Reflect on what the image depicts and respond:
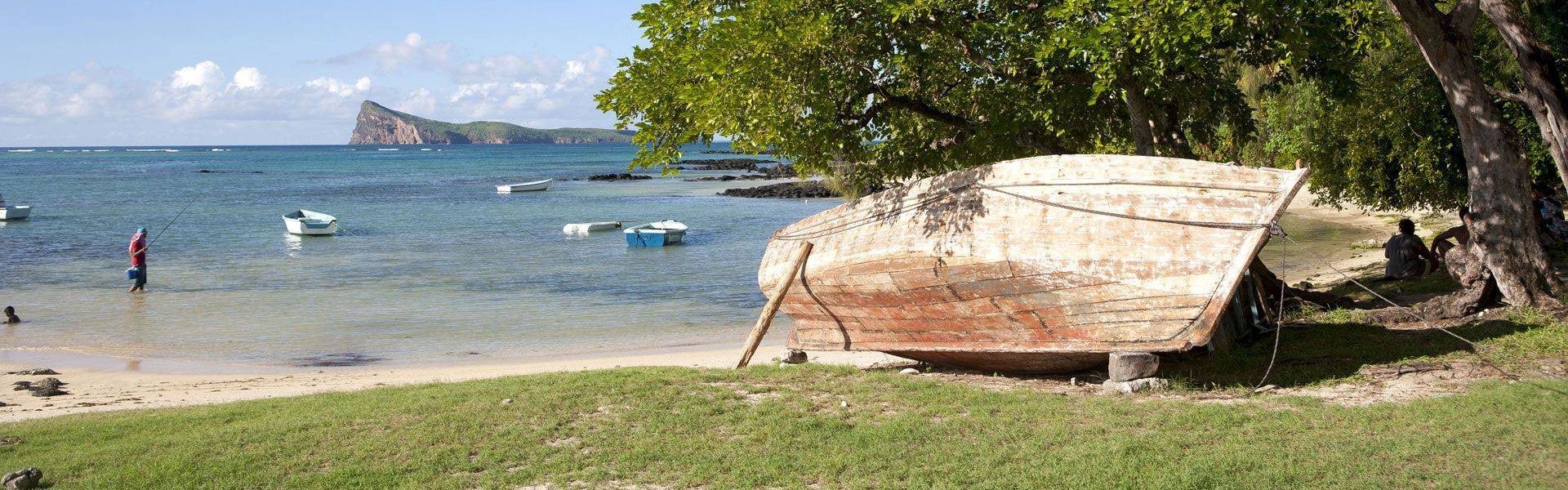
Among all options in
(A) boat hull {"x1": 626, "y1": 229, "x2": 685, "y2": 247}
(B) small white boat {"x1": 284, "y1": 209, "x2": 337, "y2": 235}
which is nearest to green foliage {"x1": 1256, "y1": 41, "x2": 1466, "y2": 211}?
(A) boat hull {"x1": 626, "y1": 229, "x2": 685, "y2": 247}

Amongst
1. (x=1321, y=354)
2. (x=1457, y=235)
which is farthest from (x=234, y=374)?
(x=1457, y=235)

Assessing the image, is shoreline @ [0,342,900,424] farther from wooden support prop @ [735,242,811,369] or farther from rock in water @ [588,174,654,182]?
rock in water @ [588,174,654,182]

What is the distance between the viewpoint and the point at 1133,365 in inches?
331

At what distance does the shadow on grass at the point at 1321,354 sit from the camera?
8.73 meters

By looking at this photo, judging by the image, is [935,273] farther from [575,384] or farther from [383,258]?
[383,258]

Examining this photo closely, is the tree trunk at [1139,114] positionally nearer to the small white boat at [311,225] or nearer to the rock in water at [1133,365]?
the rock in water at [1133,365]

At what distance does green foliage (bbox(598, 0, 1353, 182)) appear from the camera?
9766mm

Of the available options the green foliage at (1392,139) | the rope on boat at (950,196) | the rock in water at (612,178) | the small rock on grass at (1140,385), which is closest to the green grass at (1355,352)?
the small rock on grass at (1140,385)

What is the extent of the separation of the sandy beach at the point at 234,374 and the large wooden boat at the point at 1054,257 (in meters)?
2.00

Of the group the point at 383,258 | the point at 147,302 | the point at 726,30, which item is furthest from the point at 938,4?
the point at 383,258

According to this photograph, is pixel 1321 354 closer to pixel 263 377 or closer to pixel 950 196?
pixel 950 196

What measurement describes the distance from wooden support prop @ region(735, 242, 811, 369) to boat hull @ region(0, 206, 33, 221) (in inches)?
1571

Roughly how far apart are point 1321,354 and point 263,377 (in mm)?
12006

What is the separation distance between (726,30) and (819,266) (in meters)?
2.43
